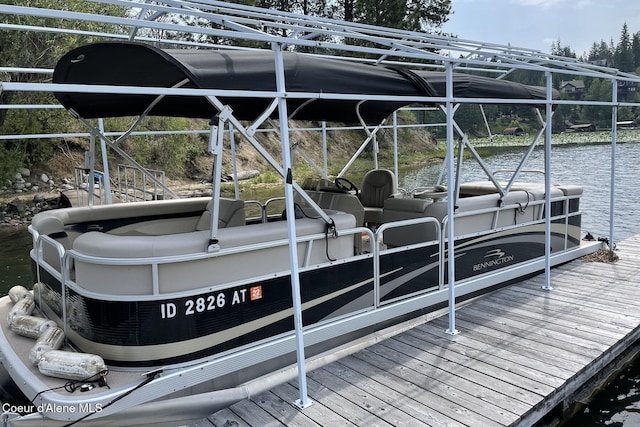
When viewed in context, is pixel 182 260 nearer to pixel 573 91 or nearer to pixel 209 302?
pixel 209 302

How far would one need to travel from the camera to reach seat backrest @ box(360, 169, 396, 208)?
23.4 feet

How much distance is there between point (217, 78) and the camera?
11.4 feet

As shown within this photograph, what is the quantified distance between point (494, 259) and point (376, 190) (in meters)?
1.90

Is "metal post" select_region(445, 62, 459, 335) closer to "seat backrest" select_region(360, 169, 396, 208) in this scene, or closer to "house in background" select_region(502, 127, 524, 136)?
"seat backrest" select_region(360, 169, 396, 208)

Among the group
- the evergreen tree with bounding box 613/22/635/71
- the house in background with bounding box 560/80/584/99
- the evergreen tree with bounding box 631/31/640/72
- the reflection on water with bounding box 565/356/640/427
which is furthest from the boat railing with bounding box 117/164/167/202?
the evergreen tree with bounding box 631/31/640/72

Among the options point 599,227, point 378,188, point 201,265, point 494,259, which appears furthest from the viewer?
point 599,227

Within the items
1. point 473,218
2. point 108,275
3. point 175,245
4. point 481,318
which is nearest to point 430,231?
point 473,218

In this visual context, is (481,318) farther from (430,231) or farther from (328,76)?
(328,76)

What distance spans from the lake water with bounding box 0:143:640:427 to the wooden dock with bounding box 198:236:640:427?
1.15ft

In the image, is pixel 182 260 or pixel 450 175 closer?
pixel 182 260

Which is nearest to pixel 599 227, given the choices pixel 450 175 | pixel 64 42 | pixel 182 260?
pixel 450 175

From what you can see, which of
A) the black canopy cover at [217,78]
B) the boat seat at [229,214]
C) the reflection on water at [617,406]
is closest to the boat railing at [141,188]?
the black canopy cover at [217,78]

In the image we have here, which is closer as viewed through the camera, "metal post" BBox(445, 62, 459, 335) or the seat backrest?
"metal post" BBox(445, 62, 459, 335)

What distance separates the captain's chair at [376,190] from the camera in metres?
7.02
